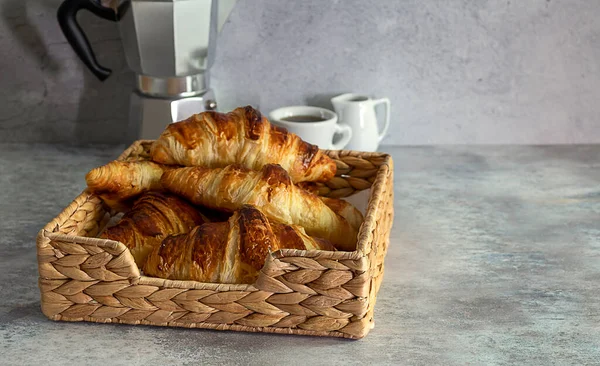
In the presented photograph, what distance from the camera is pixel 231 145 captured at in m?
1.05

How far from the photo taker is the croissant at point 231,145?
3.45ft

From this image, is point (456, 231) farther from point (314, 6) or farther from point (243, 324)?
point (314, 6)

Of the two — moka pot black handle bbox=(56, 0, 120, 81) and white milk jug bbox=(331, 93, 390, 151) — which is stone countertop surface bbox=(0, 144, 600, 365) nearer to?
white milk jug bbox=(331, 93, 390, 151)

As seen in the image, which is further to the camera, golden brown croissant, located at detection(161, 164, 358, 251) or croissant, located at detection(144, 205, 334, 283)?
golden brown croissant, located at detection(161, 164, 358, 251)

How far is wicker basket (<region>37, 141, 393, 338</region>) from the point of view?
32.1 inches

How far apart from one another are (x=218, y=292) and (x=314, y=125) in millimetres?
665

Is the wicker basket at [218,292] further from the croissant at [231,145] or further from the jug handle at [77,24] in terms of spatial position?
the jug handle at [77,24]

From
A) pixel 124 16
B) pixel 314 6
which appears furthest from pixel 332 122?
pixel 124 16

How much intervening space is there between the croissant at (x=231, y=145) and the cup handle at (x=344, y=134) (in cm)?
42

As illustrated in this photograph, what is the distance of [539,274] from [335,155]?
0.35 meters

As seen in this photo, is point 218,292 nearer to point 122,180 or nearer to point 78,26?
point 122,180

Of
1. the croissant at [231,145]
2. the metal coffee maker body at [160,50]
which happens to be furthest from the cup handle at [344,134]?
the croissant at [231,145]

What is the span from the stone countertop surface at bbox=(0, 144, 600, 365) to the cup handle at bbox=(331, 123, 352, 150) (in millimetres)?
124

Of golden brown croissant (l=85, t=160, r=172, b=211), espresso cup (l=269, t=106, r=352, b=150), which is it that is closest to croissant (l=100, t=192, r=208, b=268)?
golden brown croissant (l=85, t=160, r=172, b=211)
